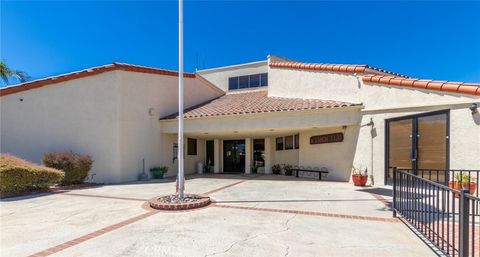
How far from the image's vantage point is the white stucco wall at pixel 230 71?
22.7 metres

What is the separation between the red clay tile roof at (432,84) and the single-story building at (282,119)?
0.11ft

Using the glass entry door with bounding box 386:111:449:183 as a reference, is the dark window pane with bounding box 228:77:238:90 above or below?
above

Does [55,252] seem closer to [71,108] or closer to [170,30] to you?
[170,30]

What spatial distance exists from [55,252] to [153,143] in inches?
434

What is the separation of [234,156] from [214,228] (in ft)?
47.1

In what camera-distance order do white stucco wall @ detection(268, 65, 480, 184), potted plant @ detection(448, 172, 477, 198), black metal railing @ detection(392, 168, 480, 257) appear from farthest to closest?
white stucco wall @ detection(268, 65, 480, 184)
potted plant @ detection(448, 172, 477, 198)
black metal railing @ detection(392, 168, 480, 257)

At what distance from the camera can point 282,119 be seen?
526 inches

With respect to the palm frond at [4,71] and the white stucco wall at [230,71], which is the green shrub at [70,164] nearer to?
the palm frond at [4,71]

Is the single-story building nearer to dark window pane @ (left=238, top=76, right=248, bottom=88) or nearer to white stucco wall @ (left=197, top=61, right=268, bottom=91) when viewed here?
white stucco wall @ (left=197, top=61, right=268, bottom=91)

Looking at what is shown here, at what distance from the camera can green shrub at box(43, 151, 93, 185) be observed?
1177 cm

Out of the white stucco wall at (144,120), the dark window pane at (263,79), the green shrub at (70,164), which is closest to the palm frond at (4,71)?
the green shrub at (70,164)

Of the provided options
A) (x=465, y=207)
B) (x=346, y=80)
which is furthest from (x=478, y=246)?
(x=346, y=80)

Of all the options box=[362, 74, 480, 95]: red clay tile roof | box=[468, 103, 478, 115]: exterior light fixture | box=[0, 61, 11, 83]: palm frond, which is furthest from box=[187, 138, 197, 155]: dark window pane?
box=[468, 103, 478, 115]: exterior light fixture

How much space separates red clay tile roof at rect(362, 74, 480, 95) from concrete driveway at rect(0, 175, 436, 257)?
13.4 ft
